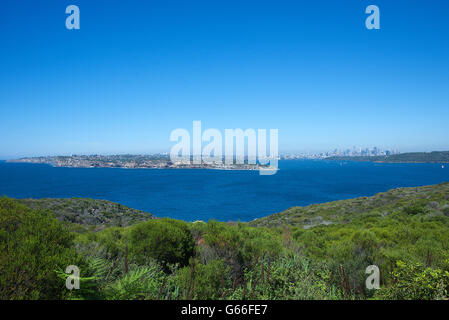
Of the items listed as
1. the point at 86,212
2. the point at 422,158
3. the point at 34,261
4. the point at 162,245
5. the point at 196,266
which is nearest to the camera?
the point at 34,261

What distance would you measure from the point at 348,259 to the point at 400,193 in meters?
26.3

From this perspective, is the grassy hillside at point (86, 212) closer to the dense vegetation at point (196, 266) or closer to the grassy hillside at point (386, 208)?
the grassy hillside at point (386, 208)

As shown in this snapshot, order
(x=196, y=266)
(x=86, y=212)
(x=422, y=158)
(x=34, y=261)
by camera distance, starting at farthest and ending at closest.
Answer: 1. (x=422, y=158)
2. (x=86, y=212)
3. (x=196, y=266)
4. (x=34, y=261)

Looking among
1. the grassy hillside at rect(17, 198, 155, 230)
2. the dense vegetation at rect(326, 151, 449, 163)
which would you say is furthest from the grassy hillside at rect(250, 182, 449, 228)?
the dense vegetation at rect(326, 151, 449, 163)

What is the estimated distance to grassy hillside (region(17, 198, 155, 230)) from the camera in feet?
64.8

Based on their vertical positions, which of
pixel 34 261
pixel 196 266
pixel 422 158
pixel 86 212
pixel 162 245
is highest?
pixel 34 261

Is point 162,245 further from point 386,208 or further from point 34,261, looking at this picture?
point 386,208

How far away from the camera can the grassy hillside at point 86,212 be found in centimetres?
1975

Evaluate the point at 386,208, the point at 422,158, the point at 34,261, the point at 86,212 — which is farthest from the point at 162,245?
the point at 422,158

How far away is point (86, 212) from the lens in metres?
22.2

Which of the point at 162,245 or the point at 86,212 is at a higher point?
the point at 162,245

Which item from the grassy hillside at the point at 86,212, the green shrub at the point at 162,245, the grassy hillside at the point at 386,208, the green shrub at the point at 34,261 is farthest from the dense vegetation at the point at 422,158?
the green shrub at the point at 34,261

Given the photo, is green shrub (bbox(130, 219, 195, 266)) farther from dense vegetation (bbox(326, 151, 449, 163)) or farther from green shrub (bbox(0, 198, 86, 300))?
dense vegetation (bbox(326, 151, 449, 163))
